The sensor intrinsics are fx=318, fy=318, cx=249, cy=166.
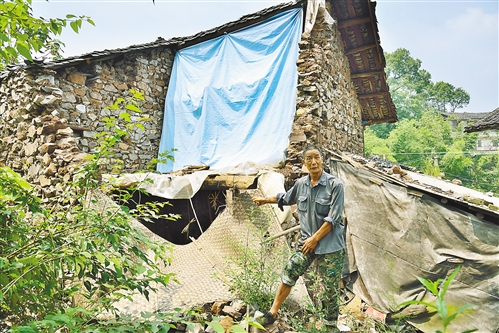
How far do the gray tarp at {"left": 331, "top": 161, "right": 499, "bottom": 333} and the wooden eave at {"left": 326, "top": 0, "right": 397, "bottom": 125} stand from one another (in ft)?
10.5

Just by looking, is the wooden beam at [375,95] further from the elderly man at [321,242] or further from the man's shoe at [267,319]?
the man's shoe at [267,319]

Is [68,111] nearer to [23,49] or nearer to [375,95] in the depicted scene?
[23,49]

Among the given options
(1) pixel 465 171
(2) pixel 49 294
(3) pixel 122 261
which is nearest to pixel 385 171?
(3) pixel 122 261

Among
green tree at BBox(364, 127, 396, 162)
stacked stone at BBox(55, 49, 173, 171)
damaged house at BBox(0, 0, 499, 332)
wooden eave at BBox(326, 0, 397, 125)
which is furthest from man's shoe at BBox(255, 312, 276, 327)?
green tree at BBox(364, 127, 396, 162)

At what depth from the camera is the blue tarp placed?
5.80 meters

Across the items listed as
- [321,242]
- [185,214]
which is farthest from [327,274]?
[185,214]

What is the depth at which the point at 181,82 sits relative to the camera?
25.0 feet

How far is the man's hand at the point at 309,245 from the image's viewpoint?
3012 millimetres

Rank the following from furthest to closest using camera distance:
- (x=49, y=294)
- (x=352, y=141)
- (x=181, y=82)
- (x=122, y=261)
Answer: (x=352, y=141)
(x=181, y=82)
(x=122, y=261)
(x=49, y=294)

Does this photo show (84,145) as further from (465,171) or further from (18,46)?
(465,171)

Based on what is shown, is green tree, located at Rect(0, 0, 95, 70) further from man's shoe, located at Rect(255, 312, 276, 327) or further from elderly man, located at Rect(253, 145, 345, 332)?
man's shoe, located at Rect(255, 312, 276, 327)

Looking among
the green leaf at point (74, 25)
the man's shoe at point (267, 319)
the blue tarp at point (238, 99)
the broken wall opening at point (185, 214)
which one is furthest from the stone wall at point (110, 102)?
the green leaf at point (74, 25)

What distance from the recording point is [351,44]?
7.43m

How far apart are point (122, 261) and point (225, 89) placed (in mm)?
5105
